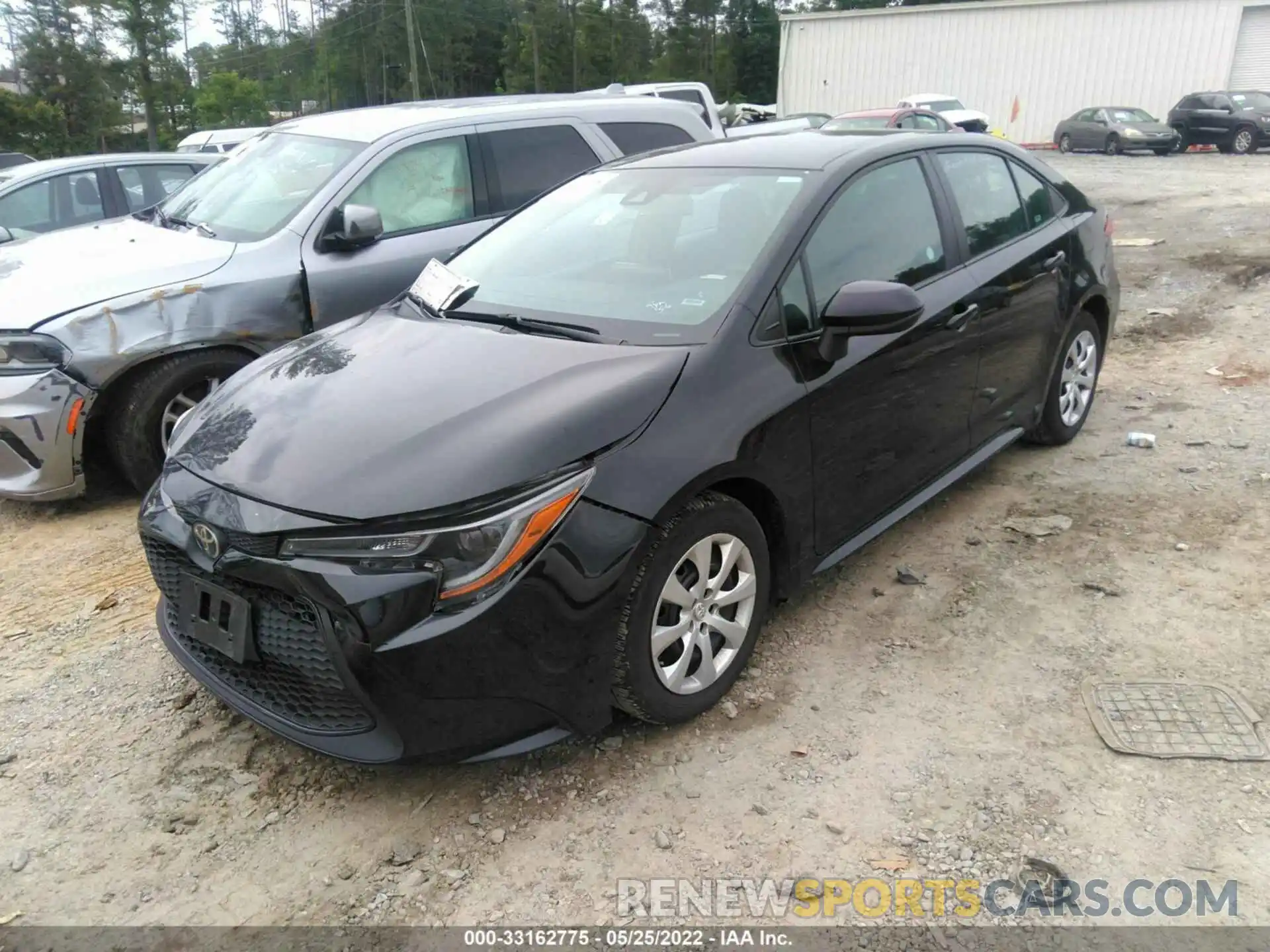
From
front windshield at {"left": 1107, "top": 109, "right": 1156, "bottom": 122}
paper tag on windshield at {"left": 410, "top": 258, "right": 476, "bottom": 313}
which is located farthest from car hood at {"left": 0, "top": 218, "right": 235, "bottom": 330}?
front windshield at {"left": 1107, "top": 109, "right": 1156, "bottom": 122}

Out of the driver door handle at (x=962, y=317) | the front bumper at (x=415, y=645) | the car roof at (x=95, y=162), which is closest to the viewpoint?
the front bumper at (x=415, y=645)

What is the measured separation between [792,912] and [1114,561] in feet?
7.61

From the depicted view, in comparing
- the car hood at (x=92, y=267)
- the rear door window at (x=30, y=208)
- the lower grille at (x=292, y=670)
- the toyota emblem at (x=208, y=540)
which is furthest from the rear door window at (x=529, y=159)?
the rear door window at (x=30, y=208)

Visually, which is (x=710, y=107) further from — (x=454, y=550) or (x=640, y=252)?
(x=454, y=550)

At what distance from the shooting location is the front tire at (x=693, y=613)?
2631 mm

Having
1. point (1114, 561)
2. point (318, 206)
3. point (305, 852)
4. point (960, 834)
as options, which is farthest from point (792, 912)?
point (318, 206)

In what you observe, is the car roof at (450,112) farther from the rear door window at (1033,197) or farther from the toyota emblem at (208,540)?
the toyota emblem at (208,540)

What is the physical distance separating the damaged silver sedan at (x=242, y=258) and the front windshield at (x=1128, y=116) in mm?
24156

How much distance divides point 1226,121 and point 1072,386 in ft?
80.9

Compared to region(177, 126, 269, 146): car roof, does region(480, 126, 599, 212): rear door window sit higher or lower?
higher

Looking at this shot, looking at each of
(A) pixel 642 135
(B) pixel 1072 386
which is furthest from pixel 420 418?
(A) pixel 642 135

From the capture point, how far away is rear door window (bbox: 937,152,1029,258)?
3.98m

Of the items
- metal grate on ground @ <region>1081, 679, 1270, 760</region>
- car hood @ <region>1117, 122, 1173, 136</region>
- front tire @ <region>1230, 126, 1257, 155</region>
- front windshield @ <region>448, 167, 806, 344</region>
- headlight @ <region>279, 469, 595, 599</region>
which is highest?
front windshield @ <region>448, 167, 806, 344</region>

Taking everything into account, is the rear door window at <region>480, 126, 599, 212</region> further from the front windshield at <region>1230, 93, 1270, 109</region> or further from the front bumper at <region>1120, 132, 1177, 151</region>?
the front windshield at <region>1230, 93, 1270, 109</region>
